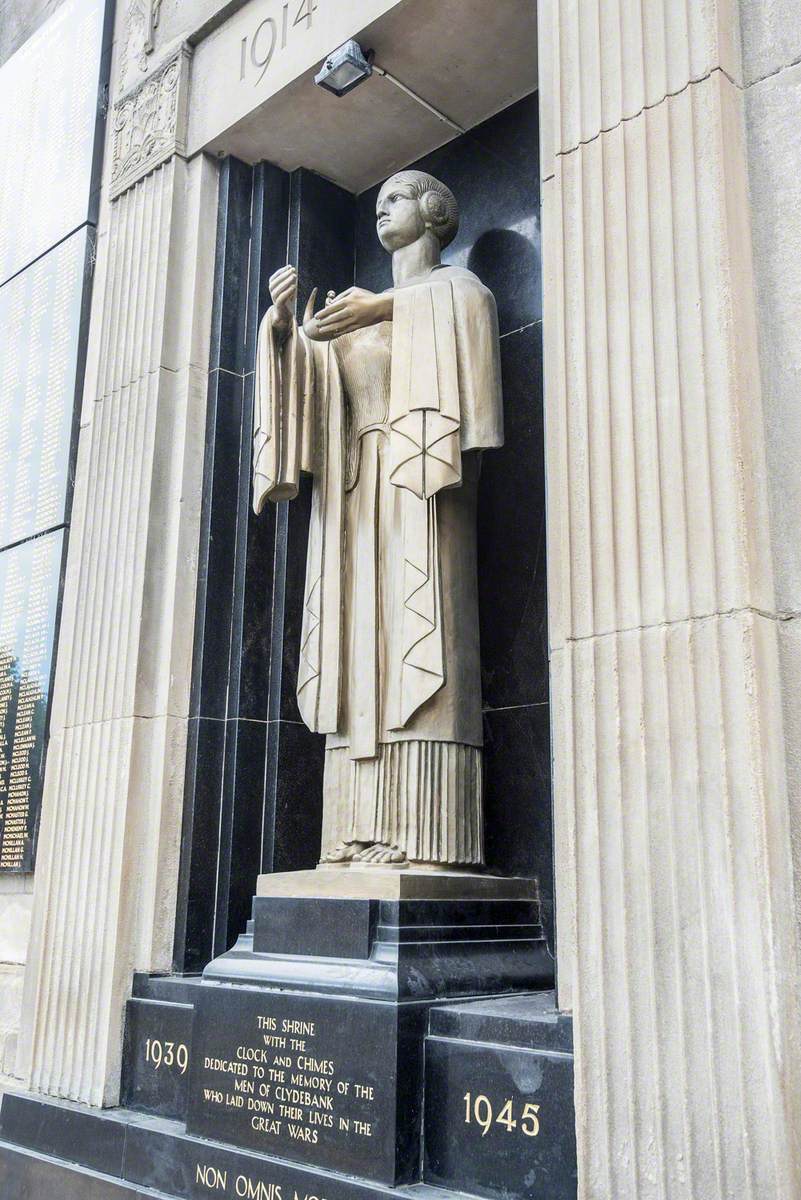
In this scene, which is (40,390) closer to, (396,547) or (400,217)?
(400,217)

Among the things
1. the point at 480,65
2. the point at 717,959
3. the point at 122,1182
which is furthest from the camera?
the point at 480,65

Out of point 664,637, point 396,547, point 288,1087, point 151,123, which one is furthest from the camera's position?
point 151,123

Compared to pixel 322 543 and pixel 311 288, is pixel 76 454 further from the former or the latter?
pixel 322 543

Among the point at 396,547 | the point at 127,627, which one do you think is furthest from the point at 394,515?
the point at 127,627

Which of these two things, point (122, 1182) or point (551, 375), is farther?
point (122, 1182)

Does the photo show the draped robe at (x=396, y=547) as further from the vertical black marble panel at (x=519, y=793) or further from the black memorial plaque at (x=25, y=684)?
the black memorial plaque at (x=25, y=684)

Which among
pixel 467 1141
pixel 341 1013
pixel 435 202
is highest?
pixel 435 202

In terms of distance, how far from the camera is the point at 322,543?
16.8 ft

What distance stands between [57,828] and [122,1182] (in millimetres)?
1792

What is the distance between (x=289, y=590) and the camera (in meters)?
5.82

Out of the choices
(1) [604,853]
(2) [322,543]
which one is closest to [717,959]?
(1) [604,853]

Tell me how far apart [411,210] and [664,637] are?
107 inches

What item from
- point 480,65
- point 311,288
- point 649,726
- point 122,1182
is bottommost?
point 122,1182

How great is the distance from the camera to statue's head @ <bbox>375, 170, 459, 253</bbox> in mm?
5203
